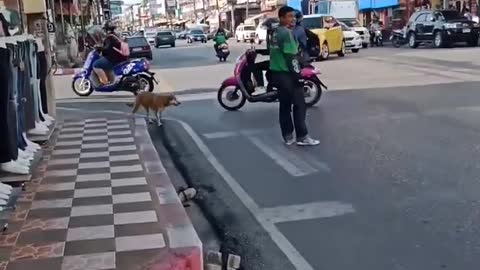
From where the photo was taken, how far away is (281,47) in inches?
368

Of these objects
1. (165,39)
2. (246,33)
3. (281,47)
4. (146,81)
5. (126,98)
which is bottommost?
(165,39)

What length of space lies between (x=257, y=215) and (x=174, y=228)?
3.38 ft

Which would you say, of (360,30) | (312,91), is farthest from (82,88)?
(360,30)

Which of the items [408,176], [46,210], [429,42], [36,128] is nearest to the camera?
[46,210]

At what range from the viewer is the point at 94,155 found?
8680mm

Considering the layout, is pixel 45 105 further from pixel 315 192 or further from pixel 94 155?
pixel 315 192

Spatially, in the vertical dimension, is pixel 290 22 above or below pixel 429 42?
above

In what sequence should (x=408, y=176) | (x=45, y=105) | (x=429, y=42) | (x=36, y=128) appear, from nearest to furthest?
(x=408, y=176) → (x=36, y=128) → (x=45, y=105) → (x=429, y=42)

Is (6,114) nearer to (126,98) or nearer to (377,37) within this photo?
(126,98)

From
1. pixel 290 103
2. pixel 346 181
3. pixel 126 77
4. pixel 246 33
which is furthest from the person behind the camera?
pixel 246 33

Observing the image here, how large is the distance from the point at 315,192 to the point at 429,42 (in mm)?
28099

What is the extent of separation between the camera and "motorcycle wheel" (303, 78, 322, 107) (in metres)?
13.1

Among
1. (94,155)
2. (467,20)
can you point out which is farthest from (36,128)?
(467,20)

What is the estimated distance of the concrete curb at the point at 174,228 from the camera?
15.5 ft
